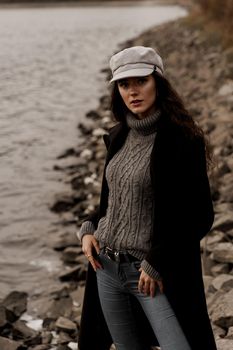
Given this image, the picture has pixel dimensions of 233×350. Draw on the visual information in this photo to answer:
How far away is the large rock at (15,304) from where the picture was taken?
6.15 m

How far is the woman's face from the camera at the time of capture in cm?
285

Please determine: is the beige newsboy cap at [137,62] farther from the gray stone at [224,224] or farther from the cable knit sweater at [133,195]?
the gray stone at [224,224]

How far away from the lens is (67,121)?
60.8 ft

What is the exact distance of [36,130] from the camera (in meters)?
17.2

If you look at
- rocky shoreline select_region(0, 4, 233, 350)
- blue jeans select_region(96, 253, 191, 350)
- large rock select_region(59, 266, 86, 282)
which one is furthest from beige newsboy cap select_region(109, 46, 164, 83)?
large rock select_region(59, 266, 86, 282)

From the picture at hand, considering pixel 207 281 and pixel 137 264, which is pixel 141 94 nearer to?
pixel 137 264

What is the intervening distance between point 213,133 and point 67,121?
330 inches

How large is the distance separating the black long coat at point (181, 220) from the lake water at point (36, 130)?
4.57 m

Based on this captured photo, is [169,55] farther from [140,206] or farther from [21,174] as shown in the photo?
[140,206]

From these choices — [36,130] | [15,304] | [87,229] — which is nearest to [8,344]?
[15,304]

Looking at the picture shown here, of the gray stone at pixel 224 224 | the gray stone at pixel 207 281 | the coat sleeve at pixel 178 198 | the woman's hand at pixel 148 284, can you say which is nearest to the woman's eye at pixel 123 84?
the coat sleeve at pixel 178 198

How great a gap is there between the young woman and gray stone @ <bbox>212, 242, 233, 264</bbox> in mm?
2763

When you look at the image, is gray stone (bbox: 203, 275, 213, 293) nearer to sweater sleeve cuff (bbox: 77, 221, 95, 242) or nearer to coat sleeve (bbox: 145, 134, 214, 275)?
sweater sleeve cuff (bbox: 77, 221, 95, 242)

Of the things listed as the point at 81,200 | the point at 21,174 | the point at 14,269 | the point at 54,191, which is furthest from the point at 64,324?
the point at 21,174
